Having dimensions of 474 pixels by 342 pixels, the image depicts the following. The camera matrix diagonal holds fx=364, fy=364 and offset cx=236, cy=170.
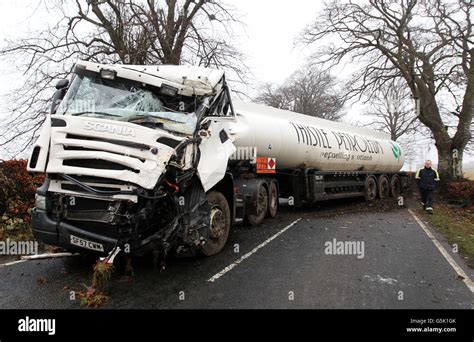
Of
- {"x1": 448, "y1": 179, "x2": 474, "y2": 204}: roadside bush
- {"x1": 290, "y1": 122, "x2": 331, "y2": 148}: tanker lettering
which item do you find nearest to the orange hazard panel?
{"x1": 290, "y1": 122, "x2": 331, "y2": 148}: tanker lettering

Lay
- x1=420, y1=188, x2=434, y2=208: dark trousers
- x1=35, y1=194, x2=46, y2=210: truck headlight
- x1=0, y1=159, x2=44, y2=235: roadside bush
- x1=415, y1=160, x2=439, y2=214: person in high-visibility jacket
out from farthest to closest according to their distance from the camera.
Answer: x1=420, y1=188, x2=434, y2=208: dark trousers, x1=415, y1=160, x2=439, y2=214: person in high-visibility jacket, x1=0, y1=159, x2=44, y2=235: roadside bush, x1=35, y1=194, x2=46, y2=210: truck headlight

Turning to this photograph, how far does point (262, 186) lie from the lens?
970 cm

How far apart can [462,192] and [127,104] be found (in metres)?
15.4

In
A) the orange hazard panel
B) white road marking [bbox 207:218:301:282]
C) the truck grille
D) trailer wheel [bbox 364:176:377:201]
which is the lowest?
white road marking [bbox 207:218:301:282]

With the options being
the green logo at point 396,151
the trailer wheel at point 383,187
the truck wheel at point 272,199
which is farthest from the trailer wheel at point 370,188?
the truck wheel at point 272,199

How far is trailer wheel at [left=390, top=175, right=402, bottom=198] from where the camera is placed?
18.2 metres

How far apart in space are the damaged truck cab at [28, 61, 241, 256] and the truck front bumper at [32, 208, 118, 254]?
1 centimetres

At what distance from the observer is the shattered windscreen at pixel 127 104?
5.00 metres

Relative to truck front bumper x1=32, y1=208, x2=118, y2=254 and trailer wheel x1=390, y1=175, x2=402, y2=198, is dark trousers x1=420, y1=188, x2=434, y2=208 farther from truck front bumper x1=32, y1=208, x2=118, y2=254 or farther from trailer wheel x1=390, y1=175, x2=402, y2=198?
truck front bumper x1=32, y1=208, x2=118, y2=254

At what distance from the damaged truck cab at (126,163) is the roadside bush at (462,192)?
13770mm

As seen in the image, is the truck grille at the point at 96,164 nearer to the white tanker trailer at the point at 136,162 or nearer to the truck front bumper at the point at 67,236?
the white tanker trailer at the point at 136,162

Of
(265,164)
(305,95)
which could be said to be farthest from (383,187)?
(305,95)

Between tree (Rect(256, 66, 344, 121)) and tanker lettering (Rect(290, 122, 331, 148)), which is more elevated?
tree (Rect(256, 66, 344, 121))
